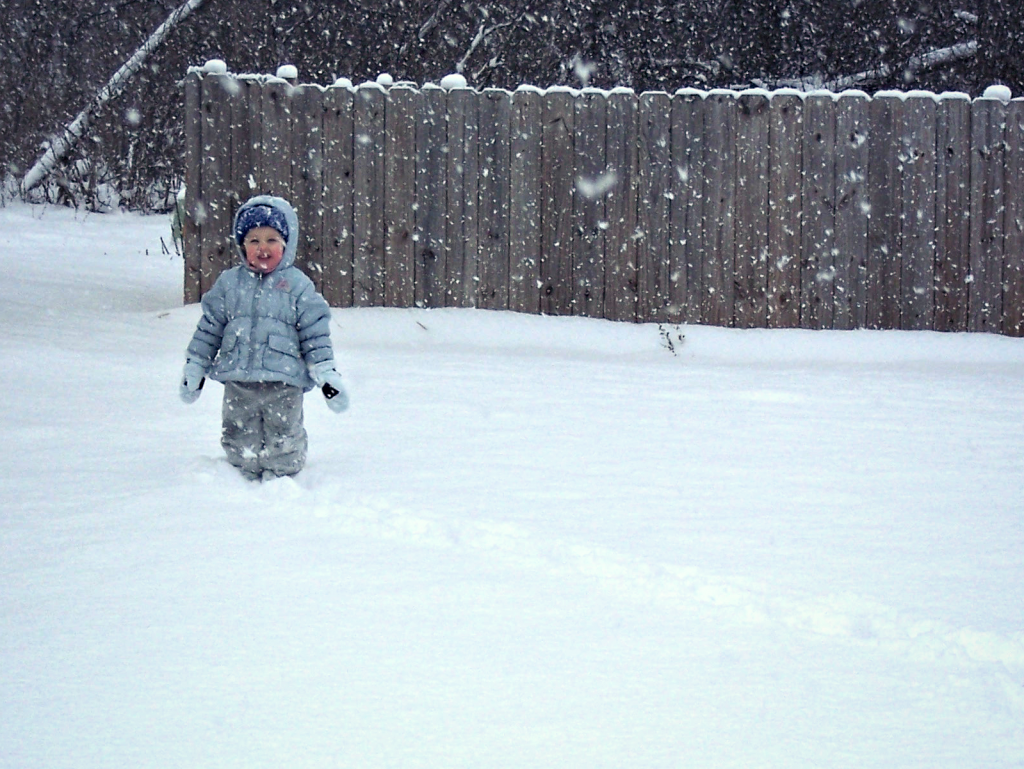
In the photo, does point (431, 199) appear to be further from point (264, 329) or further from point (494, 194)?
point (264, 329)

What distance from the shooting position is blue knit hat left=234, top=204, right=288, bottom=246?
4.77 meters

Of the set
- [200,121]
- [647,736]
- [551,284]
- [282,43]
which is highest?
[282,43]

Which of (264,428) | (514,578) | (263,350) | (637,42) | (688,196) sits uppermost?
(637,42)

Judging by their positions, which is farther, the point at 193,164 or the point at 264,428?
the point at 193,164

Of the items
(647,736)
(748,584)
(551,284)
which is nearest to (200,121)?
(551,284)

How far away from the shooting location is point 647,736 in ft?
8.39

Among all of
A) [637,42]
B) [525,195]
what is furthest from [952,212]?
[637,42]

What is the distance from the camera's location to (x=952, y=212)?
28.1 feet

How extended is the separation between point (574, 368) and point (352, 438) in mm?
2375

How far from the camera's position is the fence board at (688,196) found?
27.8 ft

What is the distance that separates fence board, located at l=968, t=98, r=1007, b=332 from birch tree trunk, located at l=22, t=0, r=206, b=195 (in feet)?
33.6

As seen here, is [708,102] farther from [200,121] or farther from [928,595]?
[928,595]

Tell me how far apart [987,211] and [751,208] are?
1.78 metres

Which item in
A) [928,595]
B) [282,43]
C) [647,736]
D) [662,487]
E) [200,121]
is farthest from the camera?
[282,43]
